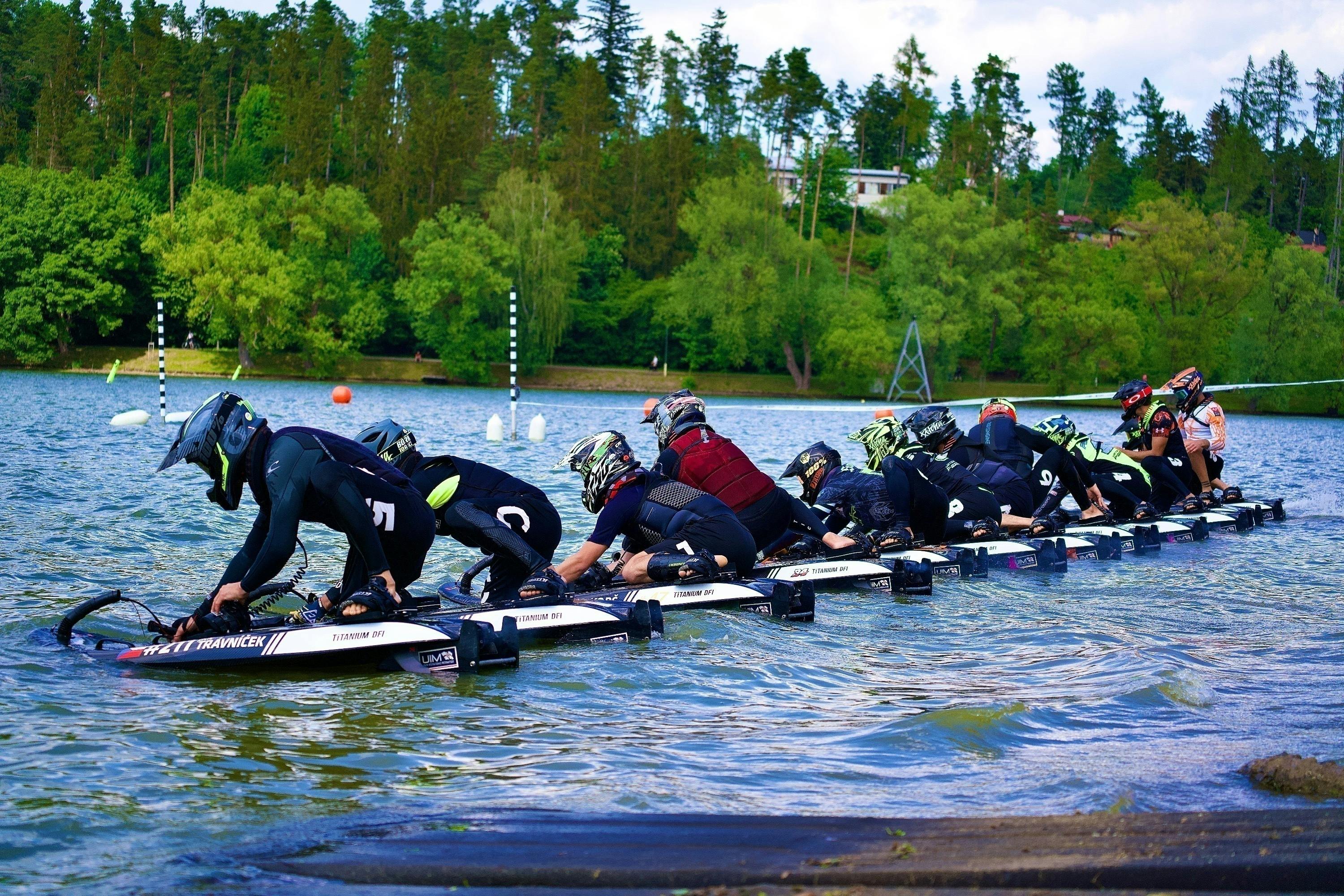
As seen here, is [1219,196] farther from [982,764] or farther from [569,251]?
[982,764]

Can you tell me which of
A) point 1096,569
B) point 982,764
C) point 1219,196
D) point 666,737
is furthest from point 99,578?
point 1219,196

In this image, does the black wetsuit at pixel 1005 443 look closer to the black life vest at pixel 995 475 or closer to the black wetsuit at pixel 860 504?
the black life vest at pixel 995 475

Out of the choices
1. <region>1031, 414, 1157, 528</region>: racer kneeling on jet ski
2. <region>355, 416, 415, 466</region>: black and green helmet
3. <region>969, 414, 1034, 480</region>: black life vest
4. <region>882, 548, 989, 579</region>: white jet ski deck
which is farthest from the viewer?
<region>1031, 414, 1157, 528</region>: racer kneeling on jet ski

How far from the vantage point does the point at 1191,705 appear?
886 centimetres

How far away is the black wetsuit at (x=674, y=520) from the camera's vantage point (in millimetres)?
11734

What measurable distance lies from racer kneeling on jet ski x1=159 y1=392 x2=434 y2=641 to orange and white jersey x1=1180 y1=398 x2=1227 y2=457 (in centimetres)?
1636

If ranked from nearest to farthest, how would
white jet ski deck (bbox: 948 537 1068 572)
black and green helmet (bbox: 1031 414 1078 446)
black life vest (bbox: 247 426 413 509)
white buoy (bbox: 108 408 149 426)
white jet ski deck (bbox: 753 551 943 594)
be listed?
black life vest (bbox: 247 426 413 509) → white jet ski deck (bbox: 753 551 943 594) → white jet ski deck (bbox: 948 537 1068 572) → black and green helmet (bbox: 1031 414 1078 446) → white buoy (bbox: 108 408 149 426)

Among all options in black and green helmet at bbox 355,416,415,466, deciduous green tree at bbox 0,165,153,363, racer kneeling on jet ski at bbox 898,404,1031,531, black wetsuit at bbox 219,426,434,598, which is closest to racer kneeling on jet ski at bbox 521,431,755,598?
black and green helmet at bbox 355,416,415,466

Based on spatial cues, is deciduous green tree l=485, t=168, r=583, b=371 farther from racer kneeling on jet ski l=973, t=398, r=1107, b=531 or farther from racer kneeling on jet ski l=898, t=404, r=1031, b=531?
racer kneeling on jet ski l=898, t=404, r=1031, b=531

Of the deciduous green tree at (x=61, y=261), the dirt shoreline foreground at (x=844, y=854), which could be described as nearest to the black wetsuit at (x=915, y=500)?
the dirt shoreline foreground at (x=844, y=854)

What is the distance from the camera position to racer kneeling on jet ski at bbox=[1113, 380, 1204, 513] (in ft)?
67.8

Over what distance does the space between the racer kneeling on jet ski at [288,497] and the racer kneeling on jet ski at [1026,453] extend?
9.82m

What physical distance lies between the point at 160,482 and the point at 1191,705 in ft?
63.6

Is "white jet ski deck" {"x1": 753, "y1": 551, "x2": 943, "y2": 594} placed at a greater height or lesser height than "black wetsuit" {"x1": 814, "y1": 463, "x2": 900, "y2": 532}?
lesser
